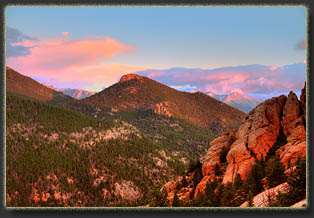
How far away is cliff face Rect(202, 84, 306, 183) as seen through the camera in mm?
16453

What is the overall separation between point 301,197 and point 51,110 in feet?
307

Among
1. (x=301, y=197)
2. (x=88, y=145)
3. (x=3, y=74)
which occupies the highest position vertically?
(x=3, y=74)

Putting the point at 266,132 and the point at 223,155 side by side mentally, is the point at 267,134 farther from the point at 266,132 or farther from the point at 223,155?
the point at 223,155

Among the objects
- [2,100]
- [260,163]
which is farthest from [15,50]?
[260,163]

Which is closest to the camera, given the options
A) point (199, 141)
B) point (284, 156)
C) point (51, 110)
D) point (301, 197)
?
point (301, 197)

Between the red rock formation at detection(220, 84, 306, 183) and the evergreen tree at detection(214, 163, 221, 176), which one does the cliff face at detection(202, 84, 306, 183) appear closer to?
the red rock formation at detection(220, 84, 306, 183)

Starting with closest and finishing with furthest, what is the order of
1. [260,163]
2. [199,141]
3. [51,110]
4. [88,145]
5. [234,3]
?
[234,3] → [260,163] → [88,145] → [51,110] → [199,141]

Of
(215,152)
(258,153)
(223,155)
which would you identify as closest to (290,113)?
(258,153)

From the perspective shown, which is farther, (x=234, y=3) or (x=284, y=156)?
(x=284, y=156)

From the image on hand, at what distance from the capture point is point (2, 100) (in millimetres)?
12188

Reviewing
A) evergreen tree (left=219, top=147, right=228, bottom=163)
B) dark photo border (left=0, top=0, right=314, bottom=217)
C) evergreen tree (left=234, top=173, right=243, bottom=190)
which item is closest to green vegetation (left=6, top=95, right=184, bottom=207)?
evergreen tree (left=219, top=147, right=228, bottom=163)

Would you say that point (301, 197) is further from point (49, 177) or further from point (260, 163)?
point (49, 177)

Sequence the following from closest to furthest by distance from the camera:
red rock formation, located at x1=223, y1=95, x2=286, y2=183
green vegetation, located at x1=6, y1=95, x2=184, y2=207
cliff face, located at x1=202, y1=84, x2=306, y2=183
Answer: cliff face, located at x1=202, y1=84, x2=306, y2=183 → red rock formation, located at x1=223, y1=95, x2=286, y2=183 → green vegetation, located at x1=6, y1=95, x2=184, y2=207

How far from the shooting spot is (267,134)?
65.3ft
